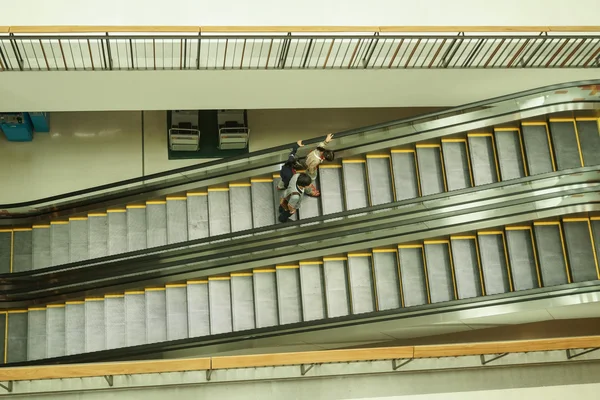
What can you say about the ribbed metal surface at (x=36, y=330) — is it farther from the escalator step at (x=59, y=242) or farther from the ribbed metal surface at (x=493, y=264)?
the ribbed metal surface at (x=493, y=264)

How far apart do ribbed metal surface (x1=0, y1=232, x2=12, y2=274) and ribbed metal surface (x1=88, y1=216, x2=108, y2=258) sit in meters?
1.37

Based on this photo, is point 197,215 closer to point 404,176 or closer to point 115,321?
point 115,321

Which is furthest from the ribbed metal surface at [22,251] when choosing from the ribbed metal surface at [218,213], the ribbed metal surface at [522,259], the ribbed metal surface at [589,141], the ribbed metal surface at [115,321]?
the ribbed metal surface at [589,141]

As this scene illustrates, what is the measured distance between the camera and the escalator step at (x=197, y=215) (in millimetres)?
10008

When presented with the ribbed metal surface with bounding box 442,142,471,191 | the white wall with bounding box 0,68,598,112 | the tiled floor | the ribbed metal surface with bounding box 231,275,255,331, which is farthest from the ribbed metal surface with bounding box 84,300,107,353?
the ribbed metal surface with bounding box 442,142,471,191

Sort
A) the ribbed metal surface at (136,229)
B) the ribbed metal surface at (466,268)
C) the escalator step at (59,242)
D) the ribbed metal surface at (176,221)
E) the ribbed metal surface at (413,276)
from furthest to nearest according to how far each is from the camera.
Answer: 1. the escalator step at (59,242)
2. the ribbed metal surface at (136,229)
3. the ribbed metal surface at (176,221)
4. the ribbed metal surface at (413,276)
5. the ribbed metal surface at (466,268)

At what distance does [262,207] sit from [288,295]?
4.49 ft

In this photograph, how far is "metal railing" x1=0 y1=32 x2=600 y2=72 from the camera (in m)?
8.68

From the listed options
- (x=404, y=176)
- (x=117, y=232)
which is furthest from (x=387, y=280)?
(x=117, y=232)

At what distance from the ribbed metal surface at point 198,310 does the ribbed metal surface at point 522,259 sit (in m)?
4.17

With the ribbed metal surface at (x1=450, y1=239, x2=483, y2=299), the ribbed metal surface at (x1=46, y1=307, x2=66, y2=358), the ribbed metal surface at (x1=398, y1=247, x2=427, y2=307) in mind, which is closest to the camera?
the ribbed metal surface at (x1=450, y1=239, x2=483, y2=299)

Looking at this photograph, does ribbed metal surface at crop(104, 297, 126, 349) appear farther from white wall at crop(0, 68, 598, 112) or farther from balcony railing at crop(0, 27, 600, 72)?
balcony railing at crop(0, 27, 600, 72)

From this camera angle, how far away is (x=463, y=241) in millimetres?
9219
